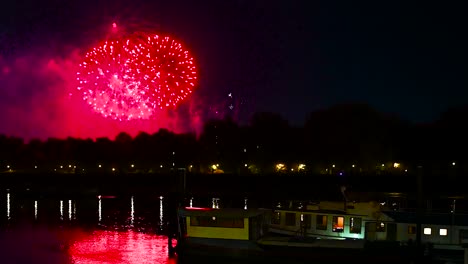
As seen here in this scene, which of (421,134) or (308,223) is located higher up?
(421,134)

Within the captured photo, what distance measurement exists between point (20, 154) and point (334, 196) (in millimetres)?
89190

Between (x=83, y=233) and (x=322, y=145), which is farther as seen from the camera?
(x=322, y=145)

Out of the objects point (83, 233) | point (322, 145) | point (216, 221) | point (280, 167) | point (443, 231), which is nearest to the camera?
point (443, 231)

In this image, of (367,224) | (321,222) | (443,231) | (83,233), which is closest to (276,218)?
(321,222)

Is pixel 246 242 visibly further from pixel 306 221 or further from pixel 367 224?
pixel 367 224

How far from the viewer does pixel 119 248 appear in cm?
5603

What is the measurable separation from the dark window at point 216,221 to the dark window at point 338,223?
6.51m

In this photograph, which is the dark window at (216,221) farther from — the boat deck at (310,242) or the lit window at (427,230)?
the lit window at (427,230)

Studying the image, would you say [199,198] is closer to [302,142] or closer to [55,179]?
[302,142]

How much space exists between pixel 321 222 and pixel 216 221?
7.41 m

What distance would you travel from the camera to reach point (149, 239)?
201 ft

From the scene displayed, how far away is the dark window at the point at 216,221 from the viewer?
4569cm

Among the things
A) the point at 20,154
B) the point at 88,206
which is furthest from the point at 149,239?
the point at 20,154

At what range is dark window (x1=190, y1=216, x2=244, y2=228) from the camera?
45688 millimetres
